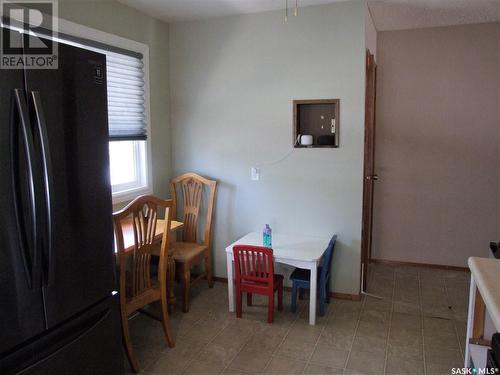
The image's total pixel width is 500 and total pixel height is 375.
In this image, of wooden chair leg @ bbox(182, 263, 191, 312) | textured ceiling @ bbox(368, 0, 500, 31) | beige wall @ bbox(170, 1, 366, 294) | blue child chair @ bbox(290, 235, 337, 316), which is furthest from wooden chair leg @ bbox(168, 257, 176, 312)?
textured ceiling @ bbox(368, 0, 500, 31)

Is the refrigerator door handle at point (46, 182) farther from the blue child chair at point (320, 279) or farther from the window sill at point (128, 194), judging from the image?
the blue child chair at point (320, 279)

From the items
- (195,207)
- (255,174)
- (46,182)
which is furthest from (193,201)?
(46,182)

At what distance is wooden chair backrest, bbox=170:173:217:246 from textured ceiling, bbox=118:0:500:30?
1.42 m

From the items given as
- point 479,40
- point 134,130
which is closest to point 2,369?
point 134,130

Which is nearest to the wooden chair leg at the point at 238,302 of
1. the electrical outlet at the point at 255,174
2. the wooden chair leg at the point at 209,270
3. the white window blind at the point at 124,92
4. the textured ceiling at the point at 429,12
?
the wooden chair leg at the point at 209,270

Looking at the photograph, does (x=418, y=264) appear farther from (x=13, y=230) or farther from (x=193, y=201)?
(x=13, y=230)

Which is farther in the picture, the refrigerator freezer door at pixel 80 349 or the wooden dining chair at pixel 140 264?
the wooden dining chair at pixel 140 264

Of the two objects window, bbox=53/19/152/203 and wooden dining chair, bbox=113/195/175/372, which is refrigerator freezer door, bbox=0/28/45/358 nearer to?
wooden dining chair, bbox=113/195/175/372

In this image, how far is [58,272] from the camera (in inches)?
67.6

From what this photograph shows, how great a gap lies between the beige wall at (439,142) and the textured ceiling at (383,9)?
1.04 ft

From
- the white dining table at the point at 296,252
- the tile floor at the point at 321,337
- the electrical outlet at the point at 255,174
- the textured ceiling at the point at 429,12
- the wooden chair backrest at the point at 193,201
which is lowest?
the tile floor at the point at 321,337

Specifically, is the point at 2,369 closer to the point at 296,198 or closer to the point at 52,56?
the point at 52,56

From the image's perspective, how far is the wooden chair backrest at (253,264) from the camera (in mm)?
3020

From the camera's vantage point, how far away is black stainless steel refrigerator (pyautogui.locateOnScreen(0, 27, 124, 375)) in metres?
1.50
